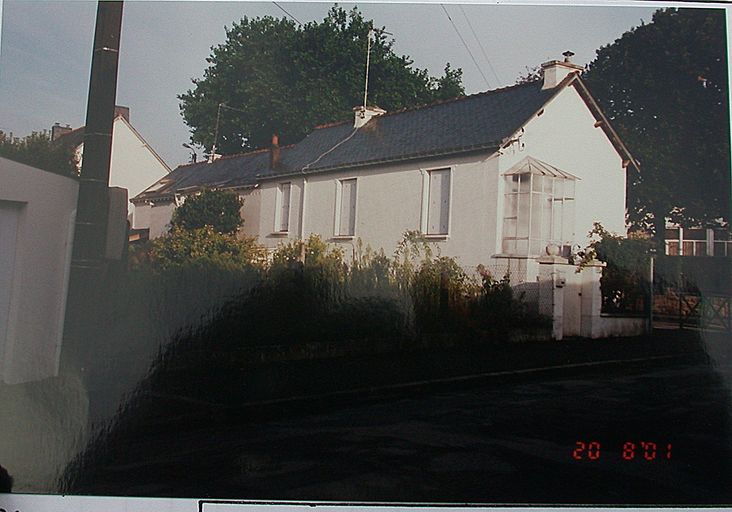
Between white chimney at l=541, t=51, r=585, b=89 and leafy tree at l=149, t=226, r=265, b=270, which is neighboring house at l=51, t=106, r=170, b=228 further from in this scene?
white chimney at l=541, t=51, r=585, b=89

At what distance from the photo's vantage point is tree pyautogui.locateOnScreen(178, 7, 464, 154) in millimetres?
3295

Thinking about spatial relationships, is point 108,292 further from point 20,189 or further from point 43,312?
point 20,189

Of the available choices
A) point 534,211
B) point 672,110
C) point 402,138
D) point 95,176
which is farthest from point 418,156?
point 95,176

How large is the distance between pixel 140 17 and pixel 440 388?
215cm

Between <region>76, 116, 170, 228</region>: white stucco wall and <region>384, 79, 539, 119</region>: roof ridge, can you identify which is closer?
<region>76, 116, 170, 228</region>: white stucco wall

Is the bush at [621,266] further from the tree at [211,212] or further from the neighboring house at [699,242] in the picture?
the tree at [211,212]

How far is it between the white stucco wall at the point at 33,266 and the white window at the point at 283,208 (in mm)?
918

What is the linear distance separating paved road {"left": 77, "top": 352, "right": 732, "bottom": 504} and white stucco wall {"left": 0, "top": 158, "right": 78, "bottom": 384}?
0.57 m

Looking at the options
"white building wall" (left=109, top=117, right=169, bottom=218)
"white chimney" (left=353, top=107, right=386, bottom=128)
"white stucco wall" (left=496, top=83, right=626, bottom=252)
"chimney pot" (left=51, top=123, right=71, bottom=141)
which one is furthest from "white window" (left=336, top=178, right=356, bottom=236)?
"chimney pot" (left=51, top=123, right=71, bottom=141)

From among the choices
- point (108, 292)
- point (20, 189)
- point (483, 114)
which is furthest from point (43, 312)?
point (483, 114)

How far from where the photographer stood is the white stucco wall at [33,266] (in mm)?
3203

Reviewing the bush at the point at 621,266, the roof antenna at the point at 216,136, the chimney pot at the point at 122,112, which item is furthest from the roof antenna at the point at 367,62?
the bush at the point at 621,266

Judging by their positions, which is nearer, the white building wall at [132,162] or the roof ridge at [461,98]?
the white building wall at [132,162]
